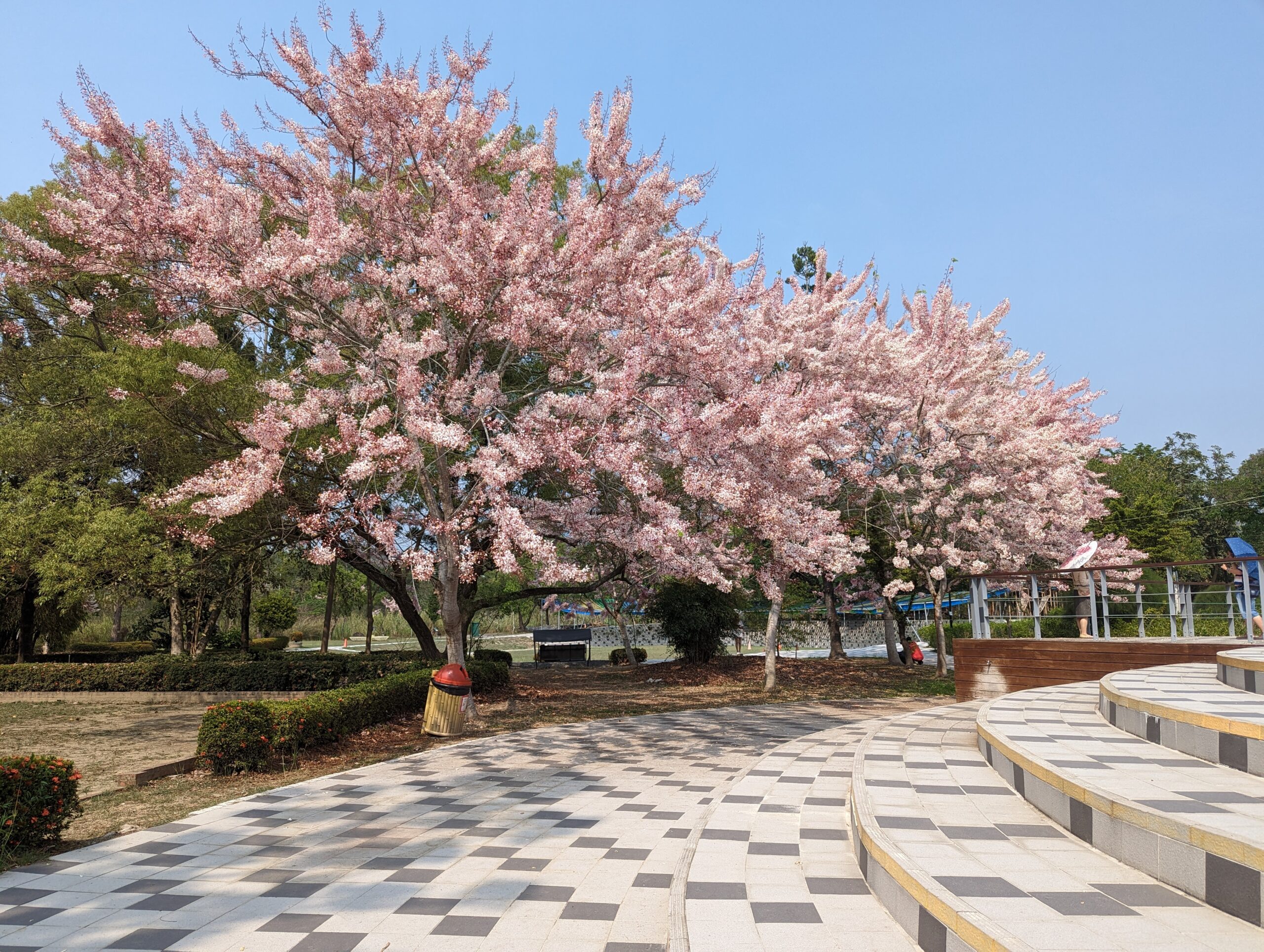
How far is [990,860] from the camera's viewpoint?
419 cm

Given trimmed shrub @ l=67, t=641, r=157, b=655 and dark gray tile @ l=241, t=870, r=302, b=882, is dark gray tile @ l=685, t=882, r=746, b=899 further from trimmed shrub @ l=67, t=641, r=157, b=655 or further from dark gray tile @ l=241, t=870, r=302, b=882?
trimmed shrub @ l=67, t=641, r=157, b=655

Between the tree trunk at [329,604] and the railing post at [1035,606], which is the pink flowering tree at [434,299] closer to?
the railing post at [1035,606]

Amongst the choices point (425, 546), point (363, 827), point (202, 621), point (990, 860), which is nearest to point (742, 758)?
point (363, 827)

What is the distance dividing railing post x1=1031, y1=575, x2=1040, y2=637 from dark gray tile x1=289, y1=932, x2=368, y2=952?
12391mm

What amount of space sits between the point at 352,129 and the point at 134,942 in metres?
11.5

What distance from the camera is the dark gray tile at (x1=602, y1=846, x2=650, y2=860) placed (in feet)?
19.2

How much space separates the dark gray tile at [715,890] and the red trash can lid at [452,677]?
7968 mm

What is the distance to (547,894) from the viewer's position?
506 centimetres

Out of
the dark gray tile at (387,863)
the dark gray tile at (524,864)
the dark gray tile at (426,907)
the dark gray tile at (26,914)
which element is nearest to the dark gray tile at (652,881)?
the dark gray tile at (524,864)

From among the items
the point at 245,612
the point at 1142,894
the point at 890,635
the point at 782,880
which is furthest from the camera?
the point at 890,635

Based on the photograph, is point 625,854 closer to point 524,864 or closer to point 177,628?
point 524,864

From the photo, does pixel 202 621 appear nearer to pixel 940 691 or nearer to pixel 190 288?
pixel 190 288

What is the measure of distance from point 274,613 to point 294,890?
34.6 metres

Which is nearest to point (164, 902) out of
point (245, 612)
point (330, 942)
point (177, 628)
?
point (330, 942)
